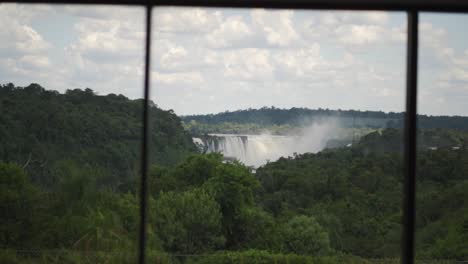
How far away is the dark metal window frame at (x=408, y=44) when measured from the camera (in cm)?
103

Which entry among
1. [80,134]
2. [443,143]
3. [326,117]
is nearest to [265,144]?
[326,117]

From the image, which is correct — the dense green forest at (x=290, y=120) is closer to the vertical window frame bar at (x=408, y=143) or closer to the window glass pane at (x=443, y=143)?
the window glass pane at (x=443, y=143)

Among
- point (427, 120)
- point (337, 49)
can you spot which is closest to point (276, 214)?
point (427, 120)

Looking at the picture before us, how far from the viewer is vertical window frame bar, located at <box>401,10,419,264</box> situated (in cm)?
107

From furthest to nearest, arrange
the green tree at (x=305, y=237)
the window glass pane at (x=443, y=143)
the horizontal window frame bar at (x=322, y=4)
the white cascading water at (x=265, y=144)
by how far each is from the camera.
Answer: the white cascading water at (x=265, y=144) < the window glass pane at (x=443, y=143) < the green tree at (x=305, y=237) < the horizontal window frame bar at (x=322, y=4)

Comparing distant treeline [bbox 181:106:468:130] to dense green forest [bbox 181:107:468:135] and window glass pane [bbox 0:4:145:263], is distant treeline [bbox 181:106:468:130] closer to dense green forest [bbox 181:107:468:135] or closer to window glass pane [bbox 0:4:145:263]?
dense green forest [bbox 181:107:468:135]

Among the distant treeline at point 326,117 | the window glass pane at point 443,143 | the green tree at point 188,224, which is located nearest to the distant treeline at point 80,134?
the distant treeline at point 326,117

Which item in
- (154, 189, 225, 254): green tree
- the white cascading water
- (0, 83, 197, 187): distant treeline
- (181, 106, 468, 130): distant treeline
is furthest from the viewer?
(181, 106, 468, 130): distant treeline

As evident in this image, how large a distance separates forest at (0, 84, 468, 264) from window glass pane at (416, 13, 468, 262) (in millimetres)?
54

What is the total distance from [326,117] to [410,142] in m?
16.4

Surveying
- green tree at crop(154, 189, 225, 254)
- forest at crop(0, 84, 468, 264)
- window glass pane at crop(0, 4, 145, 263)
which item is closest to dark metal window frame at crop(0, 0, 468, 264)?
forest at crop(0, 84, 468, 264)

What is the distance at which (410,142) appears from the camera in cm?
107

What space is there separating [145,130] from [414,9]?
0.58m

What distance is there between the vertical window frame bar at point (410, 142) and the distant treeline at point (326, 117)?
43.5 ft
